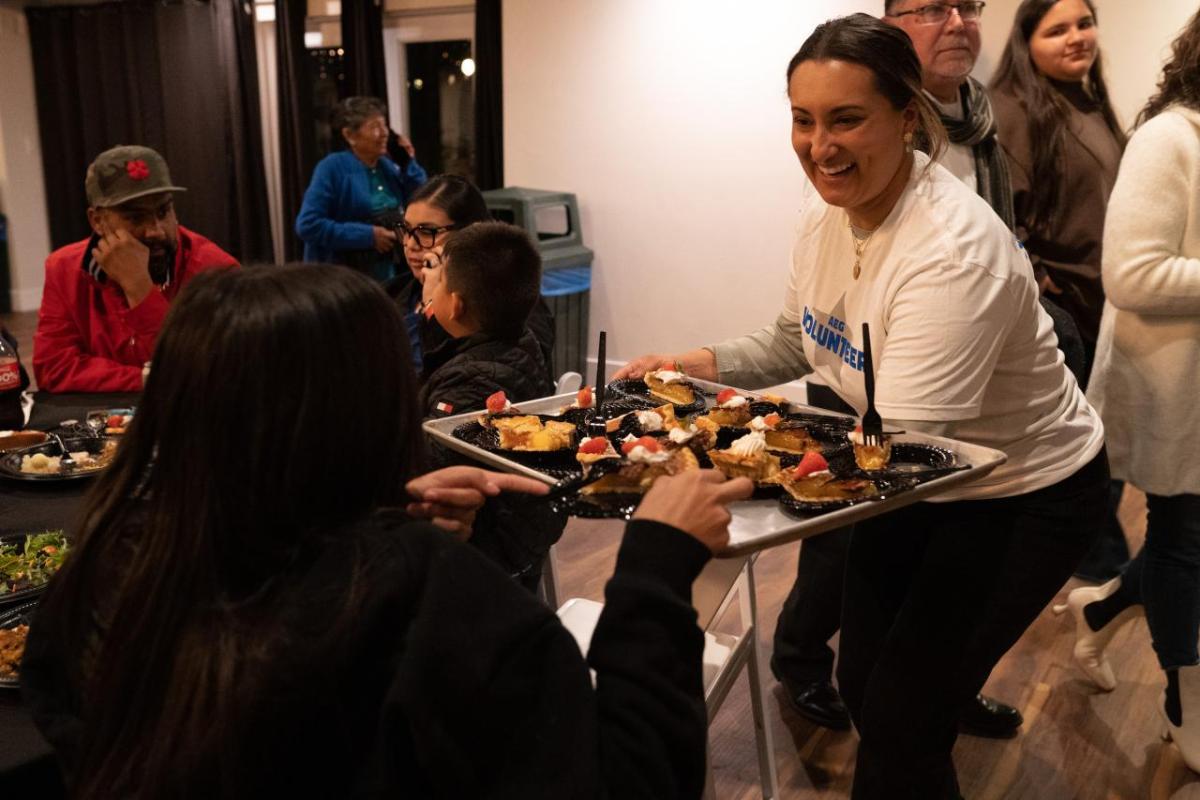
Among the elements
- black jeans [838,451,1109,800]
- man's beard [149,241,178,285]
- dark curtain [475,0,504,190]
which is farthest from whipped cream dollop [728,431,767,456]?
dark curtain [475,0,504,190]

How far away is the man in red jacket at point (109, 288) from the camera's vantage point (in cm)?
244

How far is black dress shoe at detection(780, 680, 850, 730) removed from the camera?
2412mm

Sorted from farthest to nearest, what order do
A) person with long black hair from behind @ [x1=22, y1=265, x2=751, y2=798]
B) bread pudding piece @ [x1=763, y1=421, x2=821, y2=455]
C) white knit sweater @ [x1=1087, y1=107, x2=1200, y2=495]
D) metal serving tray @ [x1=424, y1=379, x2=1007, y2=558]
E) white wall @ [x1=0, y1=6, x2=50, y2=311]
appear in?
white wall @ [x1=0, y1=6, x2=50, y2=311] < white knit sweater @ [x1=1087, y1=107, x2=1200, y2=495] < bread pudding piece @ [x1=763, y1=421, x2=821, y2=455] < metal serving tray @ [x1=424, y1=379, x2=1007, y2=558] < person with long black hair from behind @ [x1=22, y1=265, x2=751, y2=798]

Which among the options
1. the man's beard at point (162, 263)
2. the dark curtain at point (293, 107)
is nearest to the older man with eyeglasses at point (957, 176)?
the man's beard at point (162, 263)

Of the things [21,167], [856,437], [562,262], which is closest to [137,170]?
[856,437]

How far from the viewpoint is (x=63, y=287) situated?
250cm

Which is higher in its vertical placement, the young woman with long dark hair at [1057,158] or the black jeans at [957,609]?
the young woman with long dark hair at [1057,158]

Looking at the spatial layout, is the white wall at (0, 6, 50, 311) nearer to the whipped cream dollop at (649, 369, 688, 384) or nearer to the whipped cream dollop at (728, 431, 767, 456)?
the whipped cream dollop at (649, 369, 688, 384)

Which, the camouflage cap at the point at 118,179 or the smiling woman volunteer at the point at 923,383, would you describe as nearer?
the smiling woman volunteer at the point at 923,383

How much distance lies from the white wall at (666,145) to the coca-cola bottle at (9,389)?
3.34 m

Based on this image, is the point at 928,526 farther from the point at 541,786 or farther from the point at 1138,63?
the point at 1138,63

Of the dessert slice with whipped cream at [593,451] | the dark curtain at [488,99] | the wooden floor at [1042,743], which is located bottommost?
the wooden floor at [1042,743]

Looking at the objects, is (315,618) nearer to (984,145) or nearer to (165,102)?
(984,145)

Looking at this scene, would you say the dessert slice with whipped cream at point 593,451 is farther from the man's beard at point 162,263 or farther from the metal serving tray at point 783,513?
the man's beard at point 162,263
